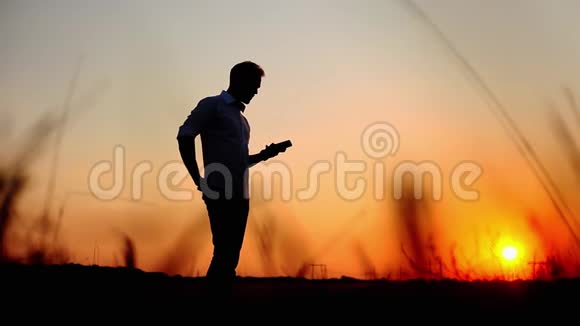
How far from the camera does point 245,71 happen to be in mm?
Answer: 7574

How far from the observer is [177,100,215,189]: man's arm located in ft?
24.1

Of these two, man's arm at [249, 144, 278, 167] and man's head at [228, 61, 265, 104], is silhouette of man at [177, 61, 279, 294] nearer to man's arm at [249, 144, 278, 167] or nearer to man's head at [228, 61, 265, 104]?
man's head at [228, 61, 265, 104]

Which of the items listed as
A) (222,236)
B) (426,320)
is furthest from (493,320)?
(222,236)

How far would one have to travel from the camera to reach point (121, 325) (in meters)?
6.66

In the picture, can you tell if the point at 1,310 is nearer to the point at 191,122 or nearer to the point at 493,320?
the point at 191,122

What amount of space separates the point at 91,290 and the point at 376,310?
9.19 ft

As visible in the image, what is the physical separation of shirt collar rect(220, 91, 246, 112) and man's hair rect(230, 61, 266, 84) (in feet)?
0.42

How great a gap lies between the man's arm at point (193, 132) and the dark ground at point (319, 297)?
1071mm

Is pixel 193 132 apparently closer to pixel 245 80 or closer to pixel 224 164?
pixel 224 164

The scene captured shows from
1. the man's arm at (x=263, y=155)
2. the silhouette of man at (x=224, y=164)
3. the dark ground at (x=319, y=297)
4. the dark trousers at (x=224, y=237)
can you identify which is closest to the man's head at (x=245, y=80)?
the silhouette of man at (x=224, y=164)

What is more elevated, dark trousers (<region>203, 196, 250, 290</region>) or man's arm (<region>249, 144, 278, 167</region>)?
man's arm (<region>249, 144, 278, 167</region>)

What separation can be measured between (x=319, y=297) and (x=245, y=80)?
2.48 metres

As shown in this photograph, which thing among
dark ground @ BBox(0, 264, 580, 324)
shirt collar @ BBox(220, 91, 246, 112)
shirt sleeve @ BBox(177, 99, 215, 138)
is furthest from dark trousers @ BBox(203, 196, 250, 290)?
shirt collar @ BBox(220, 91, 246, 112)

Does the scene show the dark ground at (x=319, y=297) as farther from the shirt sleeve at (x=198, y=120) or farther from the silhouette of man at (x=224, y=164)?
the shirt sleeve at (x=198, y=120)
